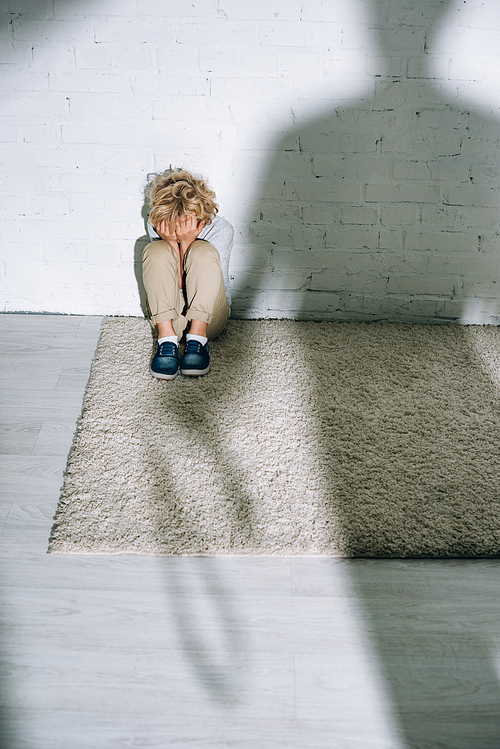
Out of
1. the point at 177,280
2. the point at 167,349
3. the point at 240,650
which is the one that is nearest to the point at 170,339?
the point at 167,349

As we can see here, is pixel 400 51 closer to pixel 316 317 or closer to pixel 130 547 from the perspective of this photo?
pixel 316 317

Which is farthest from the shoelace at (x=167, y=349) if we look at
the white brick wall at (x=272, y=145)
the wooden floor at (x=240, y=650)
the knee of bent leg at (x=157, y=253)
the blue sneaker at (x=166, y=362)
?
the wooden floor at (x=240, y=650)

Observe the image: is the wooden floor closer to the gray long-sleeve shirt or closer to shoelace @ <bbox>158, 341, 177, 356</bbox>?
shoelace @ <bbox>158, 341, 177, 356</bbox>

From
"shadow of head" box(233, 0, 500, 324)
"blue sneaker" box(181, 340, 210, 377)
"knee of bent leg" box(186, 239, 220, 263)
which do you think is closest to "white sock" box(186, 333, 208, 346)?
"blue sneaker" box(181, 340, 210, 377)

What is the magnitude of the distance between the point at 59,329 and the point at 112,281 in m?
0.26

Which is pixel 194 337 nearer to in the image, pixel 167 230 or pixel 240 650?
pixel 167 230

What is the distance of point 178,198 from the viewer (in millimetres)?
1846

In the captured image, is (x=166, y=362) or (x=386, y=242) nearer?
(x=166, y=362)

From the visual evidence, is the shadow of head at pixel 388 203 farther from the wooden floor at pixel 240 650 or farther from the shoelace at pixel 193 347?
the wooden floor at pixel 240 650

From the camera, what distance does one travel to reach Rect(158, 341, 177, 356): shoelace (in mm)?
1911

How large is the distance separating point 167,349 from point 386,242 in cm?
85

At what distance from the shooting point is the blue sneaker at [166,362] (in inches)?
74.4

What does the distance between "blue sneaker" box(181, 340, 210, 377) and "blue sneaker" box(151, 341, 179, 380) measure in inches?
1.1

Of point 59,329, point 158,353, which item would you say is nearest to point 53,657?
point 158,353
